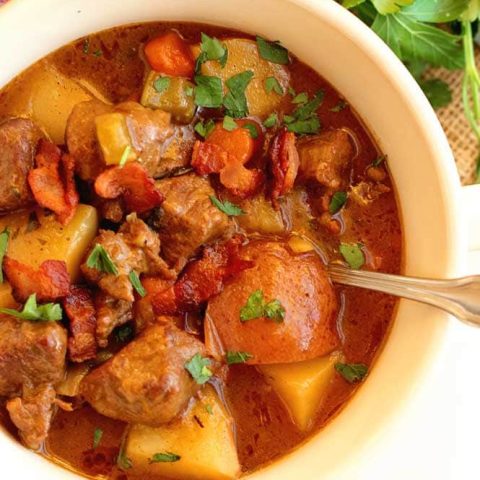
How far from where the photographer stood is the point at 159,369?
2312mm

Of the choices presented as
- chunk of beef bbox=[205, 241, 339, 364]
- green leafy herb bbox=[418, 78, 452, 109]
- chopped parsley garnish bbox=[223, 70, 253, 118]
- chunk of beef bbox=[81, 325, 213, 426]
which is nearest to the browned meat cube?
chunk of beef bbox=[81, 325, 213, 426]

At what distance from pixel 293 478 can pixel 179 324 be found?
0.58m

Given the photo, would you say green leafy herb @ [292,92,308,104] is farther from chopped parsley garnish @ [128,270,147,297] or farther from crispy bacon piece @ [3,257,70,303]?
crispy bacon piece @ [3,257,70,303]

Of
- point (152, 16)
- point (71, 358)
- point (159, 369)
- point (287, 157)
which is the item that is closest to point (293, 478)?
point (159, 369)

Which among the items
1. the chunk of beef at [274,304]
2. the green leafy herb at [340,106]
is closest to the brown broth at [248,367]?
the green leafy herb at [340,106]

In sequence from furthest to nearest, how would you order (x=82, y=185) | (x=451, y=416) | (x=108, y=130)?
(x=451, y=416) < (x=82, y=185) < (x=108, y=130)

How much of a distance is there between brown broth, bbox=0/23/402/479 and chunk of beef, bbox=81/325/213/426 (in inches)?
7.7

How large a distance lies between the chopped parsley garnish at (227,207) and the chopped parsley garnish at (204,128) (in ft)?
0.66

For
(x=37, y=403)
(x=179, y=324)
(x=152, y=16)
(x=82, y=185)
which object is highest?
(x=152, y=16)

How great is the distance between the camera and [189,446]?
2.45 metres

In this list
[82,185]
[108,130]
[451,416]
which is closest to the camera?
[108,130]

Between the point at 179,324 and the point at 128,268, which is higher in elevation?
the point at 128,268

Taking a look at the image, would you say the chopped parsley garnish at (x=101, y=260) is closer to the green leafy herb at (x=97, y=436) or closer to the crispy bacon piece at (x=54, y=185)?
the crispy bacon piece at (x=54, y=185)

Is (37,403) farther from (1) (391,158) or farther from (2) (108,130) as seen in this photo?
(1) (391,158)
